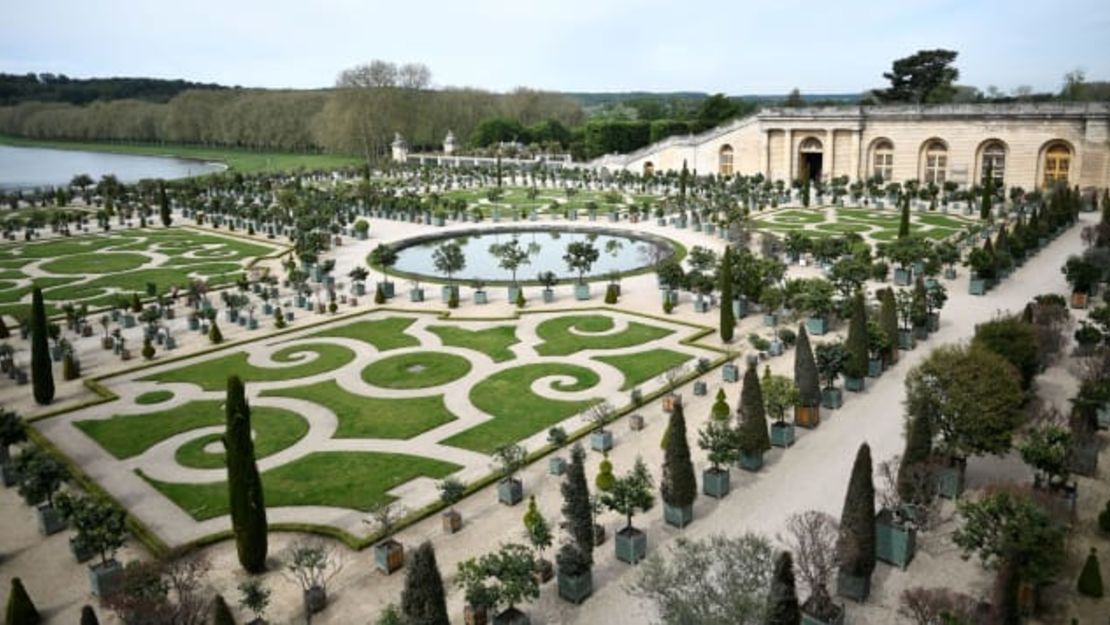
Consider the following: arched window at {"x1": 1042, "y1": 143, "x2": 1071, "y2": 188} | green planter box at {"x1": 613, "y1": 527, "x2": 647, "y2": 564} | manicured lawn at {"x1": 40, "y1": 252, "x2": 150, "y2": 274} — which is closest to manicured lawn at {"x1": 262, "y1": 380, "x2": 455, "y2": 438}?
green planter box at {"x1": 613, "y1": 527, "x2": 647, "y2": 564}

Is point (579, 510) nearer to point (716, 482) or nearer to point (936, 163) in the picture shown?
point (716, 482)

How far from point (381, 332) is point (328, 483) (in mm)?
14529

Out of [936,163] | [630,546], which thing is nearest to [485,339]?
[630,546]

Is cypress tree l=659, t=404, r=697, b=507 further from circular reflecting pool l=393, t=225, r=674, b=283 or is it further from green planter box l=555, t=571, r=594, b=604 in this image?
circular reflecting pool l=393, t=225, r=674, b=283

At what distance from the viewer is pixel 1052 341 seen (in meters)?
27.7

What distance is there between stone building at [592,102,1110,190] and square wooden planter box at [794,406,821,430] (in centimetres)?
4613

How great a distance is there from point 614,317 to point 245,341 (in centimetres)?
1613

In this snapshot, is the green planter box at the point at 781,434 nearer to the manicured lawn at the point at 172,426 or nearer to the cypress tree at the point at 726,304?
the cypress tree at the point at 726,304

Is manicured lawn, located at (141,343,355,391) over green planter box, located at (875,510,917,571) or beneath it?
over

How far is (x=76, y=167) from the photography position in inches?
5699

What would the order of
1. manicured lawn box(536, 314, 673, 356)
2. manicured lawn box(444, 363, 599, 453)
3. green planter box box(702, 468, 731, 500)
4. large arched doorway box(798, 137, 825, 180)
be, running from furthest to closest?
large arched doorway box(798, 137, 825, 180)
manicured lawn box(536, 314, 673, 356)
manicured lawn box(444, 363, 599, 453)
green planter box box(702, 468, 731, 500)

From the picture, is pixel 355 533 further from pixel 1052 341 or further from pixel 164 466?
pixel 1052 341

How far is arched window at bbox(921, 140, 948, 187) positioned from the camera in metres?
73.2

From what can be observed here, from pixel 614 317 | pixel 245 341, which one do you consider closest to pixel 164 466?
pixel 245 341
